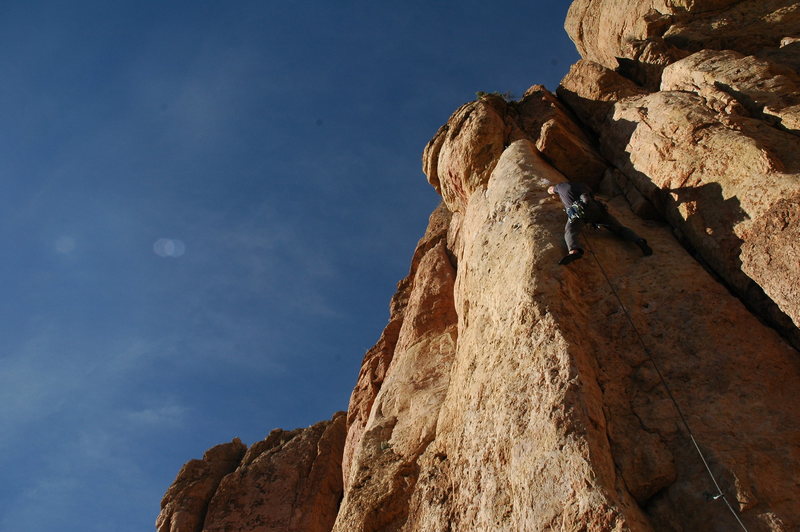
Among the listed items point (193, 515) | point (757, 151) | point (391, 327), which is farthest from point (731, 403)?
point (193, 515)

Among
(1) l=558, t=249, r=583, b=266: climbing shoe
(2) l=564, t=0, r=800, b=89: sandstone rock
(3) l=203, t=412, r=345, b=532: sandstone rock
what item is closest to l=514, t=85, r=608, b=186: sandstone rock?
(2) l=564, t=0, r=800, b=89: sandstone rock

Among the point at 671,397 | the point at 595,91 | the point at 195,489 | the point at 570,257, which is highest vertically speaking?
the point at 595,91

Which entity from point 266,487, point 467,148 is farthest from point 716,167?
point 266,487

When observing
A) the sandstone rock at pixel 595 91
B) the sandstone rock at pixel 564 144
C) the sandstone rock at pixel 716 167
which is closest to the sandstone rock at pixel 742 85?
the sandstone rock at pixel 716 167

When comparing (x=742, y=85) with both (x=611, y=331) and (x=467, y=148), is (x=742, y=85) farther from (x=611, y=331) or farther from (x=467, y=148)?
(x=611, y=331)

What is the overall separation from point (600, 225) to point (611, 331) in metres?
2.52

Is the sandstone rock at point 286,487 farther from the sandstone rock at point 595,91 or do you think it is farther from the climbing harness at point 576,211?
the sandstone rock at point 595,91

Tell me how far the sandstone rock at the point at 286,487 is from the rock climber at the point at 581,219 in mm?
12112

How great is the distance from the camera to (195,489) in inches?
778

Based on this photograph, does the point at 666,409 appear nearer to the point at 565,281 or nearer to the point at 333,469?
the point at 565,281

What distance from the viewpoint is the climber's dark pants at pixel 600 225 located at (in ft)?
33.3

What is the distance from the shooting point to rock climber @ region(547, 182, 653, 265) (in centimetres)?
1003

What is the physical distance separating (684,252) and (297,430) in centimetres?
1547

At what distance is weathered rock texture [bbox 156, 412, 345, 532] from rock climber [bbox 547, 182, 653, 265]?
12.1 meters
